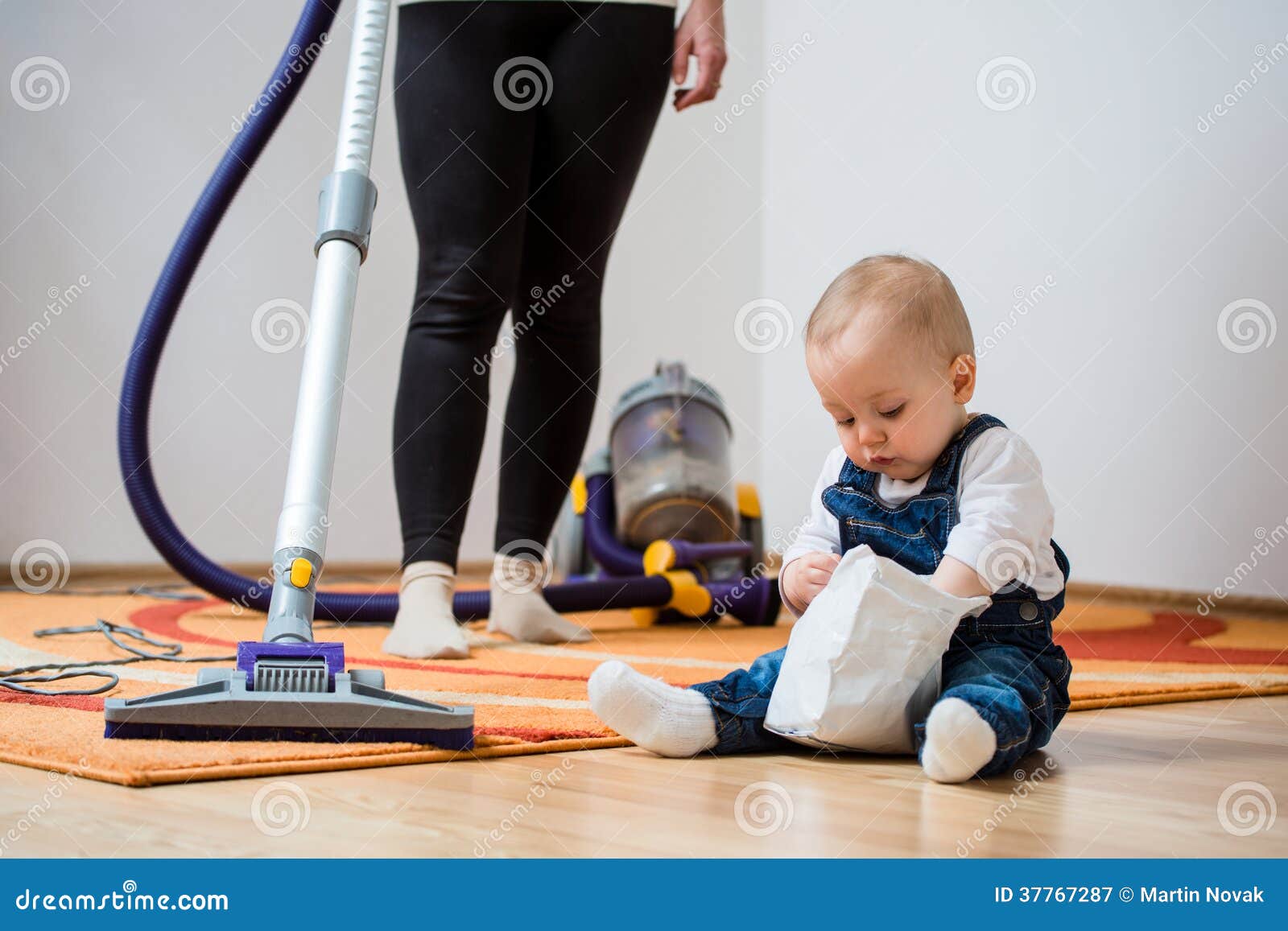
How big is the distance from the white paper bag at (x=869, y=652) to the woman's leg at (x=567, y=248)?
79 centimetres

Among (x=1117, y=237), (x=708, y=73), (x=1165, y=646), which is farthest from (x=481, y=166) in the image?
(x=1117, y=237)

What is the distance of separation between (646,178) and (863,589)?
2803mm

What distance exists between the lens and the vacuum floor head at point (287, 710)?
896 mm

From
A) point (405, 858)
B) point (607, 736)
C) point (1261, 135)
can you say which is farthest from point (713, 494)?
point (405, 858)

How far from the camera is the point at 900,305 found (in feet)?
3.16

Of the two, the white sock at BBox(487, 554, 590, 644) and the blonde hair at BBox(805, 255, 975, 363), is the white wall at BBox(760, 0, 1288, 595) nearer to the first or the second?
the white sock at BBox(487, 554, 590, 644)

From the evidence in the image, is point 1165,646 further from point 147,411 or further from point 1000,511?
point 147,411

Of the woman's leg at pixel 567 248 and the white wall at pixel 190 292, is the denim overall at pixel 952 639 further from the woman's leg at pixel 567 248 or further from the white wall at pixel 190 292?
the white wall at pixel 190 292

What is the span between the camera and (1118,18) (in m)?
2.48

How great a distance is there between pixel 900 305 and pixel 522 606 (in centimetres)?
88

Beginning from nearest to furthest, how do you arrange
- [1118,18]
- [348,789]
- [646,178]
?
1. [348,789]
2. [1118,18]
3. [646,178]

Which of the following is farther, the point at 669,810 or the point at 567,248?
the point at 567,248

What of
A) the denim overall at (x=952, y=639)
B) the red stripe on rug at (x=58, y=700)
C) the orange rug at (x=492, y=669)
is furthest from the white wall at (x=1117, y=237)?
the red stripe on rug at (x=58, y=700)

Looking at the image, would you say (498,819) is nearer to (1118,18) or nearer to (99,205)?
(1118,18)
